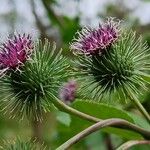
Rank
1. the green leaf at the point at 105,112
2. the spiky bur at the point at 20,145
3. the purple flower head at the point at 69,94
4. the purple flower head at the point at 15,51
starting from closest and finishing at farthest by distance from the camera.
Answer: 1. the spiky bur at the point at 20,145
2. the purple flower head at the point at 15,51
3. the green leaf at the point at 105,112
4. the purple flower head at the point at 69,94

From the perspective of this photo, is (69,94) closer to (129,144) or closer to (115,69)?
(115,69)

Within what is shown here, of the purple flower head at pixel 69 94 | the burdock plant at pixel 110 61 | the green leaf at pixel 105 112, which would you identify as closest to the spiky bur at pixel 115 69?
the burdock plant at pixel 110 61

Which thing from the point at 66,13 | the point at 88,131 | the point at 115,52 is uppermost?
the point at 66,13

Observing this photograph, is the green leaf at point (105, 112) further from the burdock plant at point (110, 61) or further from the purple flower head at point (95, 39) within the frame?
the purple flower head at point (95, 39)

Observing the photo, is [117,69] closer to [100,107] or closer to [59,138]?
[100,107]

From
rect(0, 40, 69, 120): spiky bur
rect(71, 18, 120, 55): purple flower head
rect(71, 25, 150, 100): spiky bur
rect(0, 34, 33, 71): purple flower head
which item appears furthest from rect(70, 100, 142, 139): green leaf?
rect(0, 34, 33, 71): purple flower head

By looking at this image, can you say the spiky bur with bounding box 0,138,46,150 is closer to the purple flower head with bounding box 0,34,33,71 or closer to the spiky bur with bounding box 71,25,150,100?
Result: the purple flower head with bounding box 0,34,33,71

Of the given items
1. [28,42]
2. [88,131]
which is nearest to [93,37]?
[28,42]
